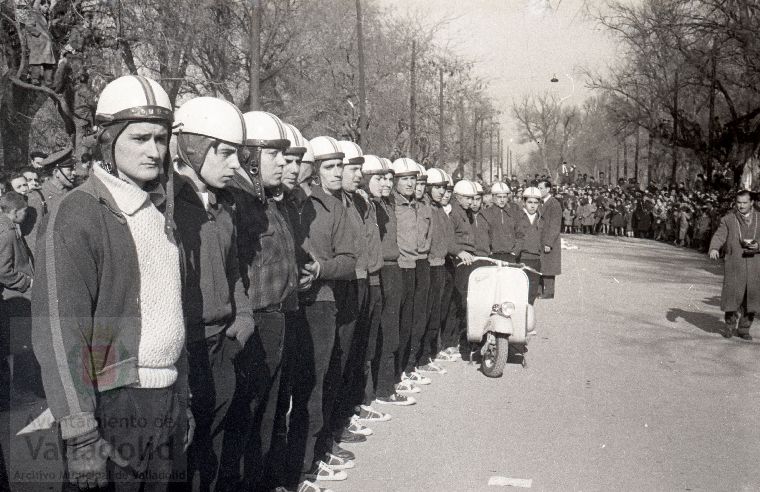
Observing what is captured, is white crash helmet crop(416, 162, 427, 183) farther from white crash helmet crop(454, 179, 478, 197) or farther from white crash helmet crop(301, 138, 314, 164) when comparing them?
white crash helmet crop(301, 138, 314, 164)

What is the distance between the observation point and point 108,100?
3102 millimetres

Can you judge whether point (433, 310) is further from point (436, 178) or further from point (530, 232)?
point (530, 232)

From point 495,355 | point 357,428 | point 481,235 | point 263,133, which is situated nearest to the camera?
point 263,133

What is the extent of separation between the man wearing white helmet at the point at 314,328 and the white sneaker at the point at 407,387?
2.37 m

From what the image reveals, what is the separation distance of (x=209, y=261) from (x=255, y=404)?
3.29 ft

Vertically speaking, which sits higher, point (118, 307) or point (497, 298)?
point (118, 307)

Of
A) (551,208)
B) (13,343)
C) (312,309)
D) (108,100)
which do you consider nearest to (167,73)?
(551,208)

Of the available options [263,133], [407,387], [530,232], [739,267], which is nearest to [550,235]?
[530,232]

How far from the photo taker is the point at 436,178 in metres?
9.41

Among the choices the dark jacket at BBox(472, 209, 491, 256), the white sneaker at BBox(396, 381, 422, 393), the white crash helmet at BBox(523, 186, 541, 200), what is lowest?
the white sneaker at BBox(396, 381, 422, 393)

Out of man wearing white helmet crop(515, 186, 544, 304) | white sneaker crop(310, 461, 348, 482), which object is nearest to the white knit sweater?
white sneaker crop(310, 461, 348, 482)

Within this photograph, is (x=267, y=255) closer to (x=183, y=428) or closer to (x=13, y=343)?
(x=183, y=428)

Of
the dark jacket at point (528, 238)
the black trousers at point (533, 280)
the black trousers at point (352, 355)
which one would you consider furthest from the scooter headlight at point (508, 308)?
the dark jacket at point (528, 238)

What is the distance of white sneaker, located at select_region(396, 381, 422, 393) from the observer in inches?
315
